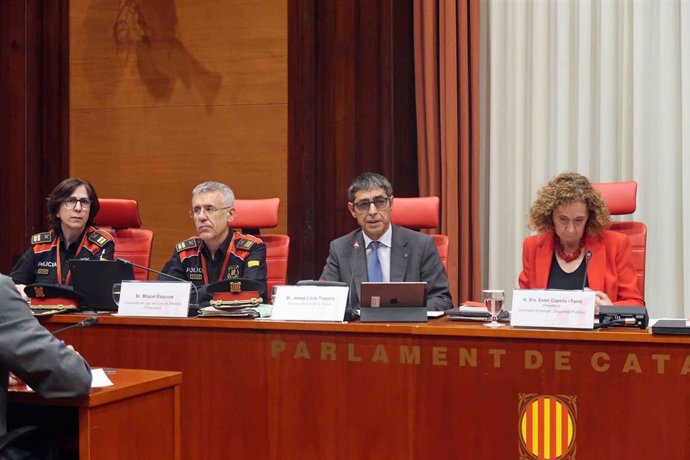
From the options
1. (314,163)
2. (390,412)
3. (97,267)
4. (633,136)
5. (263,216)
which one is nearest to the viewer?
(390,412)

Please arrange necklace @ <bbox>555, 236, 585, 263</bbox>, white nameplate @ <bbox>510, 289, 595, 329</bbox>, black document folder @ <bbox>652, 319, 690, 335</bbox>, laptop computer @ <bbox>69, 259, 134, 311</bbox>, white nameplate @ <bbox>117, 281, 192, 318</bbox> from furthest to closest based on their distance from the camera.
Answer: necklace @ <bbox>555, 236, 585, 263</bbox> < laptop computer @ <bbox>69, 259, 134, 311</bbox> < white nameplate @ <bbox>117, 281, 192, 318</bbox> < white nameplate @ <bbox>510, 289, 595, 329</bbox> < black document folder @ <bbox>652, 319, 690, 335</bbox>

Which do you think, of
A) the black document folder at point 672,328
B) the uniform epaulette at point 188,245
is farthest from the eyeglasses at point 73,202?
the black document folder at point 672,328

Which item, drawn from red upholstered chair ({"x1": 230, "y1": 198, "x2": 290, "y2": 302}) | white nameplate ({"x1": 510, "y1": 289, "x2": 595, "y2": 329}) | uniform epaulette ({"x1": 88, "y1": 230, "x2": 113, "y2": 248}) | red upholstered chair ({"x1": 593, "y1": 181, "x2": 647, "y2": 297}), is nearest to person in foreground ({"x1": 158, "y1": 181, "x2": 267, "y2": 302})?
red upholstered chair ({"x1": 230, "y1": 198, "x2": 290, "y2": 302})

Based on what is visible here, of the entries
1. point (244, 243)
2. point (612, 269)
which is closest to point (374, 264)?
point (244, 243)

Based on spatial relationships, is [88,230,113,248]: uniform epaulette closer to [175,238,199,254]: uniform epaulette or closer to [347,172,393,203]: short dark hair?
[175,238,199,254]: uniform epaulette

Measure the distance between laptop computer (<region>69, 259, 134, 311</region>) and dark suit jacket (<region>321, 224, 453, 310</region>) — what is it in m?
0.91

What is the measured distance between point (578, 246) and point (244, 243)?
146cm

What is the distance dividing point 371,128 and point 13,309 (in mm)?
3317

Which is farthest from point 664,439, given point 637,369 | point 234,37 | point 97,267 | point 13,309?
point 234,37

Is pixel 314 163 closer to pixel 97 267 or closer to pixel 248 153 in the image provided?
pixel 248 153

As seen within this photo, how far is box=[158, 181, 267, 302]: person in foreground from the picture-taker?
3816mm

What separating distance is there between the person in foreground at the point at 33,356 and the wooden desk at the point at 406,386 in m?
1.02

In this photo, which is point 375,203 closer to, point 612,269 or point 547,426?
point 612,269

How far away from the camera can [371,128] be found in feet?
16.4
